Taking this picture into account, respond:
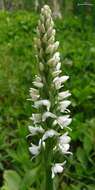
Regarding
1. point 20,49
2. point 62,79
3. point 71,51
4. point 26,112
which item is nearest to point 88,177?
point 26,112

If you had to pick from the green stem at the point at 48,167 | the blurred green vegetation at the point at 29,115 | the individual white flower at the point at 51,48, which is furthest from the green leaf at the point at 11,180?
the individual white flower at the point at 51,48

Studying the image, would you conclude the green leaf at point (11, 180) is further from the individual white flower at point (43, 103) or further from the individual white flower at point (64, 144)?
the individual white flower at point (43, 103)

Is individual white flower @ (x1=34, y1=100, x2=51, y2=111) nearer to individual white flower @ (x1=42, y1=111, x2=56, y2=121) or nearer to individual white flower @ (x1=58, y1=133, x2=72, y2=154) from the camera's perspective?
individual white flower @ (x1=42, y1=111, x2=56, y2=121)

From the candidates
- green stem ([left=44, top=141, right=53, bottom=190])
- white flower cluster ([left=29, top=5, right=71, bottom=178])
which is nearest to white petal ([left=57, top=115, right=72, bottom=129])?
white flower cluster ([left=29, top=5, right=71, bottom=178])

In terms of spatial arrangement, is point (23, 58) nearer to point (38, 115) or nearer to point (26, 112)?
point (26, 112)

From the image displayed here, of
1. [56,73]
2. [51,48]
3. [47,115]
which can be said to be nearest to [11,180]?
[47,115]

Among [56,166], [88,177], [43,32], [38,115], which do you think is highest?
[43,32]
